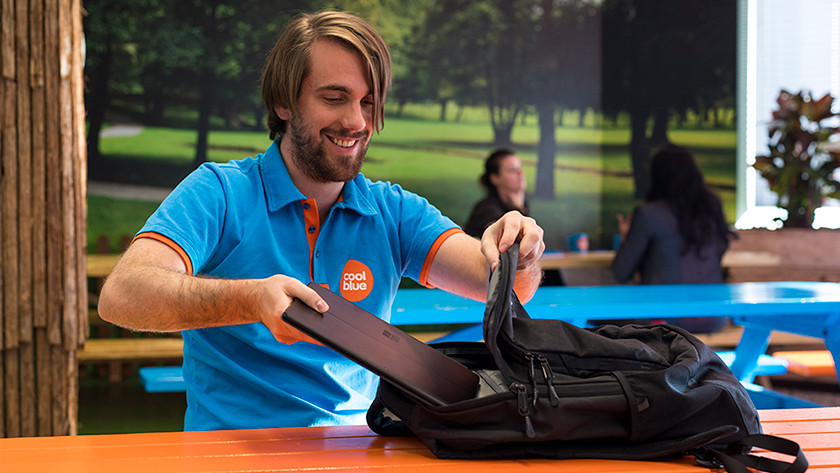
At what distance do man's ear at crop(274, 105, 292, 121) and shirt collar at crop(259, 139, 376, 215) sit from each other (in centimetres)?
6

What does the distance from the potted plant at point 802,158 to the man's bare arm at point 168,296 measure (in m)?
5.68

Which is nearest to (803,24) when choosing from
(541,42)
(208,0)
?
(541,42)

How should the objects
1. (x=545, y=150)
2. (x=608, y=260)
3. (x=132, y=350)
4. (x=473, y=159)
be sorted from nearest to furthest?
(x=132, y=350) < (x=608, y=260) < (x=473, y=159) < (x=545, y=150)

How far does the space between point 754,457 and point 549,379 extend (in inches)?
12.4

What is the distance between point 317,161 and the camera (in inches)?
70.2

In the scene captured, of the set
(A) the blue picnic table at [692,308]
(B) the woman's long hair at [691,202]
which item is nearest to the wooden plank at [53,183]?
(A) the blue picnic table at [692,308]

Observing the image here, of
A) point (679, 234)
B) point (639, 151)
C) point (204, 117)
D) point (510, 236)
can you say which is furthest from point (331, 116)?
point (639, 151)

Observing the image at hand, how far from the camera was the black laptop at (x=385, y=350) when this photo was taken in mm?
1135

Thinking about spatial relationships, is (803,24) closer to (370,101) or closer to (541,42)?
(541,42)

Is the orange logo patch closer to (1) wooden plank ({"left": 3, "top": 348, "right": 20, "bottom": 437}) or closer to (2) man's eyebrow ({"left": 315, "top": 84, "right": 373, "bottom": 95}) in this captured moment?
(2) man's eyebrow ({"left": 315, "top": 84, "right": 373, "bottom": 95})

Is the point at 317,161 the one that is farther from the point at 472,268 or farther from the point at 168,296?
the point at 168,296

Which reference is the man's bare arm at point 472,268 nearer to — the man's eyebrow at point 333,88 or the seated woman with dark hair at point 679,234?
the man's eyebrow at point 333,88

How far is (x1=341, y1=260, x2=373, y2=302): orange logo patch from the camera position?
172 cm

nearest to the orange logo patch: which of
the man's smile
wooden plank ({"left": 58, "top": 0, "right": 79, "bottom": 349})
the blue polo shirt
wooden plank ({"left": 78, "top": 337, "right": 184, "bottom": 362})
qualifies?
the blue polo shirt
